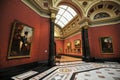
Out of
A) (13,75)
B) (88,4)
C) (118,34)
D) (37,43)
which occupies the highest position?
(88,4)

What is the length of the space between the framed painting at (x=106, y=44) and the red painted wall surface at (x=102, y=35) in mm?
355

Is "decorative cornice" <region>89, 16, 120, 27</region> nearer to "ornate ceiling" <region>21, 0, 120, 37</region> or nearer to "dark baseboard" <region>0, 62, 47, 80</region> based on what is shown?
"ornate ceiling" <region>21, 0, 120, 37</region>

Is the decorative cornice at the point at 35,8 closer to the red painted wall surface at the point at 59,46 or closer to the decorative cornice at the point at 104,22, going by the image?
the decorative cornice at the point at 104,22

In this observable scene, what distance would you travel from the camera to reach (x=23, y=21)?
4.75 meters

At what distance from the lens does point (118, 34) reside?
8.48m

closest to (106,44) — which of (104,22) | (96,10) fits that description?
(104,22)

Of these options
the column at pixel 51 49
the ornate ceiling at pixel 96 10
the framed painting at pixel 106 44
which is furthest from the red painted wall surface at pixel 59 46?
the column at pixel 51 49

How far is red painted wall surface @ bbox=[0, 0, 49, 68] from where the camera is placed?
11.4 ft

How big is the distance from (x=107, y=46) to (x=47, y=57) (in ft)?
25.8

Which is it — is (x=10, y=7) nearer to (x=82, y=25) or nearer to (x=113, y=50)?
(x=82, y=25)

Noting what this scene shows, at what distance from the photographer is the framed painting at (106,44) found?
8.66 metres

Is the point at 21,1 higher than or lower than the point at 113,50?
higher

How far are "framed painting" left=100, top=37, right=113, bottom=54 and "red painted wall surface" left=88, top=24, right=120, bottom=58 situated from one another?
14.0 inches

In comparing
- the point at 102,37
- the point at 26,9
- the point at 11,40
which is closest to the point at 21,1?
the point at 26,9
